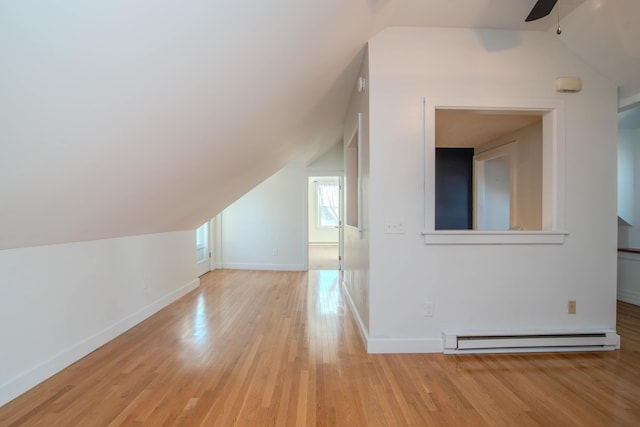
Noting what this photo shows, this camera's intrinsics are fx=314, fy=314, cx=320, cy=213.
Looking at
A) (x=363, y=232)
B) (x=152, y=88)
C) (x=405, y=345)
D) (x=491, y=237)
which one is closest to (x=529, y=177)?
(x=491, y=237)

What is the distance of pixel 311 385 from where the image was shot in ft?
6.74

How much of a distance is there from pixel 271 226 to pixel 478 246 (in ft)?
14.0

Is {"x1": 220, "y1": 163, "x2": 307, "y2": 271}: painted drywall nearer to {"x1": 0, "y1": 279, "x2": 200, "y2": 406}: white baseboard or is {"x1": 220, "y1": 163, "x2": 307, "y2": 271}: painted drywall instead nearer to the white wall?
the white wall

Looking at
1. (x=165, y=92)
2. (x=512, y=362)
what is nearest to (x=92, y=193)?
(x=165, y=92)

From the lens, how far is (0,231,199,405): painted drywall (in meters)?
1.93

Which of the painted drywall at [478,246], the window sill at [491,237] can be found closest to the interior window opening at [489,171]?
the painted drywall at [478,246]

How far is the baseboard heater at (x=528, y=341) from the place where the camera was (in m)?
2.50

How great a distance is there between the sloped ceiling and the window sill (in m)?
1.40

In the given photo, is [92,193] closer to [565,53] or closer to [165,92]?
[165,92]

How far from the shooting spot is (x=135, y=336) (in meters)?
2.88

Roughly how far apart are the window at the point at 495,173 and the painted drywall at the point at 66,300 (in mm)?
2786

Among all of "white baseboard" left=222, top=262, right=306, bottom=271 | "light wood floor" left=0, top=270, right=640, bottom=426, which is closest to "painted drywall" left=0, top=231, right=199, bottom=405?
"light wood floor" left=0, top=270, right=640, bottom=426

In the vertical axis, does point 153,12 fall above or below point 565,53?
below

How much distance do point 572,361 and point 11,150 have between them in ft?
11.9
